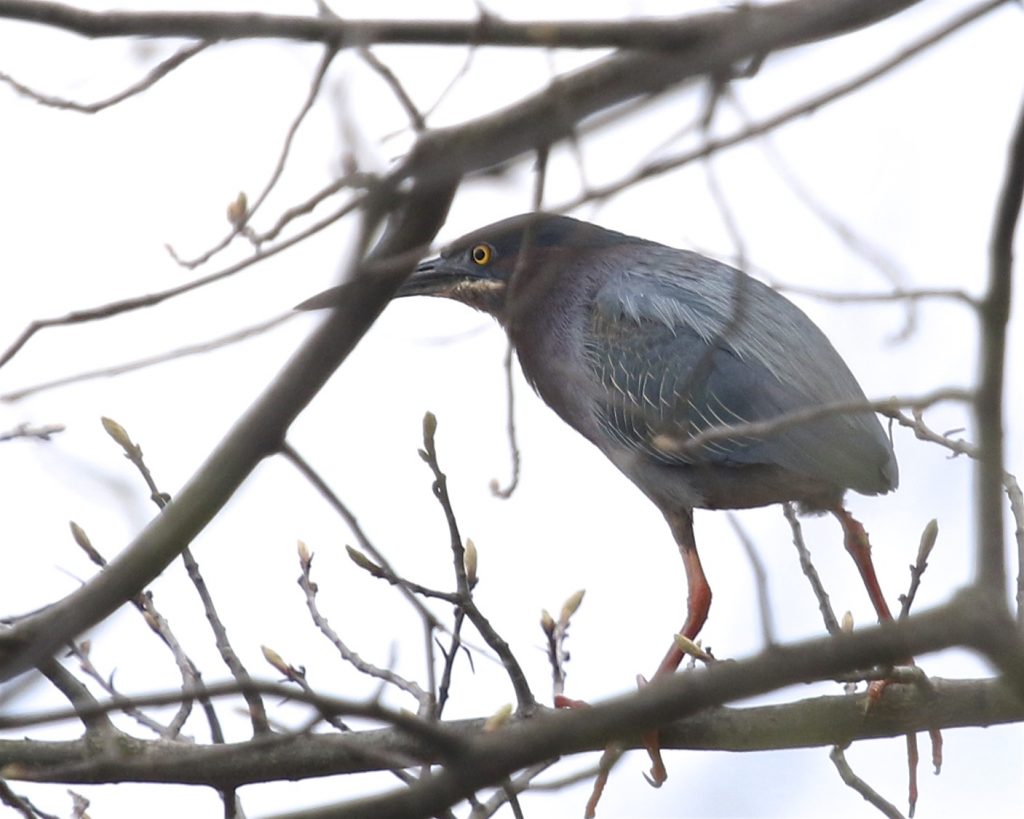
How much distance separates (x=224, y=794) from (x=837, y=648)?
2.45 metres

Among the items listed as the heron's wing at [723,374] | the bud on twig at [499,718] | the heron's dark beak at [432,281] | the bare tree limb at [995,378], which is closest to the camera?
the bare tree limb at [995,378]

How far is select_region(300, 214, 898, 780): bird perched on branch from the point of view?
17.5 feet

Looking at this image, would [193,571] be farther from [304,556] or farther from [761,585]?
[761,585]

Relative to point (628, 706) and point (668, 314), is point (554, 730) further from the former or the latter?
point (668, 314)

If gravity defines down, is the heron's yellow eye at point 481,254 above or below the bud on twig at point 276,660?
above

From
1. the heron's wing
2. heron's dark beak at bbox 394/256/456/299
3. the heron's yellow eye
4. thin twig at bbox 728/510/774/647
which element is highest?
the heron's yellow eye

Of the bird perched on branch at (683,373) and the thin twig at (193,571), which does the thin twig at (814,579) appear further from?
the thin twig at (193,571)

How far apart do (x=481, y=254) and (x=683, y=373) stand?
128 cm

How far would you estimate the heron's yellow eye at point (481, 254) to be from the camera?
6.42 m

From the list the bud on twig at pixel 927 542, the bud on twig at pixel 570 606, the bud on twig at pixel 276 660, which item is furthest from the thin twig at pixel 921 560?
the bud on twig at pixel 276 660

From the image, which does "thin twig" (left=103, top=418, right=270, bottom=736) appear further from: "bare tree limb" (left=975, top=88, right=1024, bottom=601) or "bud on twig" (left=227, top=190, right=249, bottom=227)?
"bare tree limb" (left=975, top=88, right=1024, bottom=601)

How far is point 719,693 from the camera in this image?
6.52 ft

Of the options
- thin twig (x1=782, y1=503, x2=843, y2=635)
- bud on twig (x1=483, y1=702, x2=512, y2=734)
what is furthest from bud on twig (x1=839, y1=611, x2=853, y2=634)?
bud on twig (x1=483, y1=702, x2=512, y2=734)

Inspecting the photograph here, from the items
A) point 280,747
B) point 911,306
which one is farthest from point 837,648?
point 280,747
